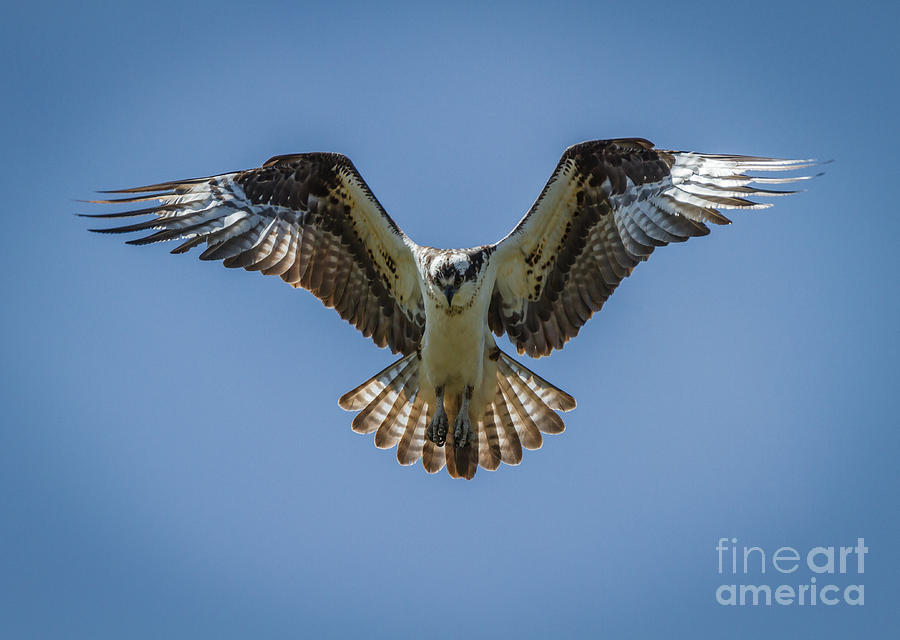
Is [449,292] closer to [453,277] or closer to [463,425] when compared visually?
[453,277]

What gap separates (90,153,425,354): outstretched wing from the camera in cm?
905

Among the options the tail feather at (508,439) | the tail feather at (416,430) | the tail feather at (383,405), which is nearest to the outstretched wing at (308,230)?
the tail feather at (383,405)

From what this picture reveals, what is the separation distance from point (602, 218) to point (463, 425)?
2.29 m

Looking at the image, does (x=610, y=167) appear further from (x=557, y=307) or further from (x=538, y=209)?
(x=557, y=307)

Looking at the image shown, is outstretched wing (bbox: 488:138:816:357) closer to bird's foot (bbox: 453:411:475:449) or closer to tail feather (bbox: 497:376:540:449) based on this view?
tail feather (bbox: 497:376:540:449)

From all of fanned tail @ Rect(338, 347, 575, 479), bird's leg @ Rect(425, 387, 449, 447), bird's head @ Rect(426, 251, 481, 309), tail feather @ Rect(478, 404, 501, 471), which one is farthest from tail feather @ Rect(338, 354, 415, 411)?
bird's head @ Rect(426, 251, 481, 309)

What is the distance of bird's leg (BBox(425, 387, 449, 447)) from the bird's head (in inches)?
50.3

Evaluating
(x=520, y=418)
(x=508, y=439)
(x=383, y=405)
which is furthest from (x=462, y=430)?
(x=383, y=405)

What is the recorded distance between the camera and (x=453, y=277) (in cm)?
841

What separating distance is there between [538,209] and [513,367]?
5.25 feet

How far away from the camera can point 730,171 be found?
8.77m

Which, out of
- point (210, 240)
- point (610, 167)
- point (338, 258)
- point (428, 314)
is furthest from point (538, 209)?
point (210, 240)

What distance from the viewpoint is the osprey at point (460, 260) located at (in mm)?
8805

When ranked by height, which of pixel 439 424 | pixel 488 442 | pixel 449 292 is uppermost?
pixel 449 292
